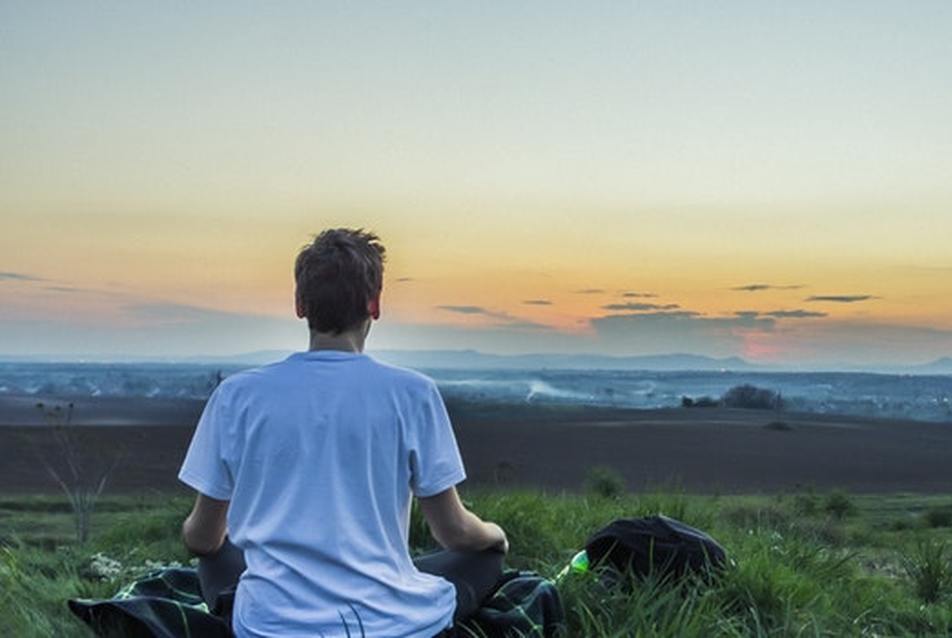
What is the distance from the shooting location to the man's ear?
3273 mm

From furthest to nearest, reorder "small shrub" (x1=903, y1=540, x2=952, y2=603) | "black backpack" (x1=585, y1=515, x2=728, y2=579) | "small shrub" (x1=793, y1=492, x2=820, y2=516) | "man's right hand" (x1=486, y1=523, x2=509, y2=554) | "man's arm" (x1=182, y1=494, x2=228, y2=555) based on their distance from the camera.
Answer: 1. "small shrub" (x1=793, y1=492, x2=820, y2=516)
2. "small shrub" (x1=903, y1=540, x2=952, y2=603)
3. "black backpack" (x1=585, y1=515, x2=728, y2=579)
4. "man's right hand" (x1=486, y1=523, x2=509, y2=554)
5. "man's arm" (x1=182, y1=494, x2=228, y2=555)

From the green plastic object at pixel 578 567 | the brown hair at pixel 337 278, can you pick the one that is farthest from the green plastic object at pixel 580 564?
the brown hair at pixel 337 278

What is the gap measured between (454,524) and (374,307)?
0.68 metres

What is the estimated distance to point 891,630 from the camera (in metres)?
5.60

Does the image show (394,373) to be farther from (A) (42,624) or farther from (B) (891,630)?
(B) (891,630)

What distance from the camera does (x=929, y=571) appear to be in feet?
23.7

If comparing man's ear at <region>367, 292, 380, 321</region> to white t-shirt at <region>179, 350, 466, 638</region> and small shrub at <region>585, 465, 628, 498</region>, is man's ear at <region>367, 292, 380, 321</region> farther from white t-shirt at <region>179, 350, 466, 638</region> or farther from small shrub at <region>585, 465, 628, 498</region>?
small shrub at <region>585, 465, 628, 498</region>

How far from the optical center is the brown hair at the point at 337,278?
10.5 feet

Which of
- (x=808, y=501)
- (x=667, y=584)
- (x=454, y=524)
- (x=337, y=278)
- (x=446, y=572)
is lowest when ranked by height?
(x=808, y=501)

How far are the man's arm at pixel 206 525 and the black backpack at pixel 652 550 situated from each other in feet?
6.28

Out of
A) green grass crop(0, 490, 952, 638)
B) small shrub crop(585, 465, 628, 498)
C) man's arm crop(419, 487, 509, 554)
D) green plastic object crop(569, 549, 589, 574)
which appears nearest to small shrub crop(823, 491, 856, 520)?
small shrub crop(585, 465, 628, 498)

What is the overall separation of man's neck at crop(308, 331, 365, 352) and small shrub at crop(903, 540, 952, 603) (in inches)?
193

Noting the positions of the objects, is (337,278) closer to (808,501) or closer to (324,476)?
(324,476)

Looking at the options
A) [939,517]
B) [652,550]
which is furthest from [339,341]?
[939,517]
